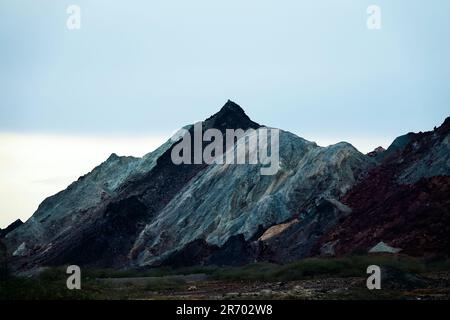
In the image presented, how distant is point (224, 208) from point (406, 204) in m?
21.3

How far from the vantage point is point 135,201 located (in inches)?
3004

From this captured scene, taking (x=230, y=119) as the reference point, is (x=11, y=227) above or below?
below

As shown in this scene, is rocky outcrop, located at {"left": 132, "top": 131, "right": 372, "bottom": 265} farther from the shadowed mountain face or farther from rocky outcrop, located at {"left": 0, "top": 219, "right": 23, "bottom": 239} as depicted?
rocky outcrop, located at {"left": 0, "top": 219, "right": 23, "bottom": 239}

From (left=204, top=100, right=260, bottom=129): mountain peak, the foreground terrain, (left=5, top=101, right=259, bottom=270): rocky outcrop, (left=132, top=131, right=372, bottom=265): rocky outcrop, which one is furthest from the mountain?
(left=204, top=100, right=260, bottom=129): mountain peak

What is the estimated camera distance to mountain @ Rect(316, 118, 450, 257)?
43.9 metres

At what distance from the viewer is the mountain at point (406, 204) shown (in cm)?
4389

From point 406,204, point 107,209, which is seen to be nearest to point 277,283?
point 406,204

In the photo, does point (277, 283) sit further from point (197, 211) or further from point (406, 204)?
point (197, 211)

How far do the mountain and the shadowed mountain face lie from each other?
0.19 m

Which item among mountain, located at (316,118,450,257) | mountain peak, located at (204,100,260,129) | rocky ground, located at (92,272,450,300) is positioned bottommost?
rocky ground, located at (92,272,450,300)

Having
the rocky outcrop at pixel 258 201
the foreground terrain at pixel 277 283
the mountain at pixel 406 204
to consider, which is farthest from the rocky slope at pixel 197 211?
the foreground terrain at pixel 277 283

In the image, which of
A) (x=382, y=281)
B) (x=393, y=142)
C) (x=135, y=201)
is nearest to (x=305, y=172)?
(x=393, y=142)

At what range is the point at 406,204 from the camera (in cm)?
4922
